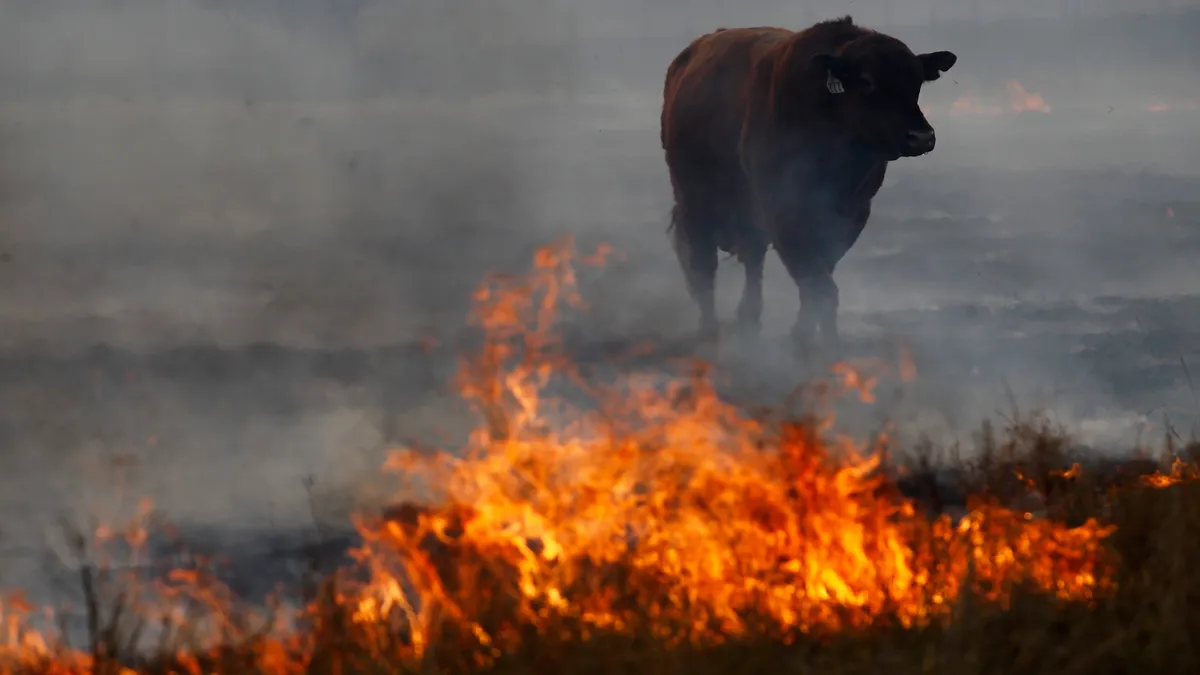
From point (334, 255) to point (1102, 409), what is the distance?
544 cm

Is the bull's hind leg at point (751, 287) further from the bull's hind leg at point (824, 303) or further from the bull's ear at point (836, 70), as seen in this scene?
the bull's ear at point (836, 70)

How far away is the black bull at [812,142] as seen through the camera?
8.84m

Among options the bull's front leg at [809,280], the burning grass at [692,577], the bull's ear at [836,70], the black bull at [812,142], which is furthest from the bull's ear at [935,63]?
the burning grass at [692,577]

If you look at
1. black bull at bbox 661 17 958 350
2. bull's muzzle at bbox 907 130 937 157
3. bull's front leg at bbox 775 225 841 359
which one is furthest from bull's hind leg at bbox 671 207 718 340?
bull's muzzle at bbox 907 130 937 157

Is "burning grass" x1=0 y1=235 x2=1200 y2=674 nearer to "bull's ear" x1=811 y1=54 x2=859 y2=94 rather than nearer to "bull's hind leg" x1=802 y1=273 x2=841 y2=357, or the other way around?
"bull's hind leg" x1=802 y1=273 x2=841 y2=357

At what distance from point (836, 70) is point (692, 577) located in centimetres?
488

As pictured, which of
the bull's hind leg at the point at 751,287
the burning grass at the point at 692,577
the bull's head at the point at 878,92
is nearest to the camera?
the burning grass at the point at 692,577

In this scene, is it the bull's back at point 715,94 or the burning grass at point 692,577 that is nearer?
the burning grass at point 692,577

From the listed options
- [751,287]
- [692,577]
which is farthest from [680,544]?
[751,287]

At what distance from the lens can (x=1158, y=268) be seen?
447 inches

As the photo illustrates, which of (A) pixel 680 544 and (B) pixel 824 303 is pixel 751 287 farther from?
(A) pixel 680 544

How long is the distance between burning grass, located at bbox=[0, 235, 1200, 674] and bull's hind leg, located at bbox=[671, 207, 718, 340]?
459 cm

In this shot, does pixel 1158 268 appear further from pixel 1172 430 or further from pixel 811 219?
pixel 1172 430

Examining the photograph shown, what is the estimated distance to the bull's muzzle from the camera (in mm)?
8594
